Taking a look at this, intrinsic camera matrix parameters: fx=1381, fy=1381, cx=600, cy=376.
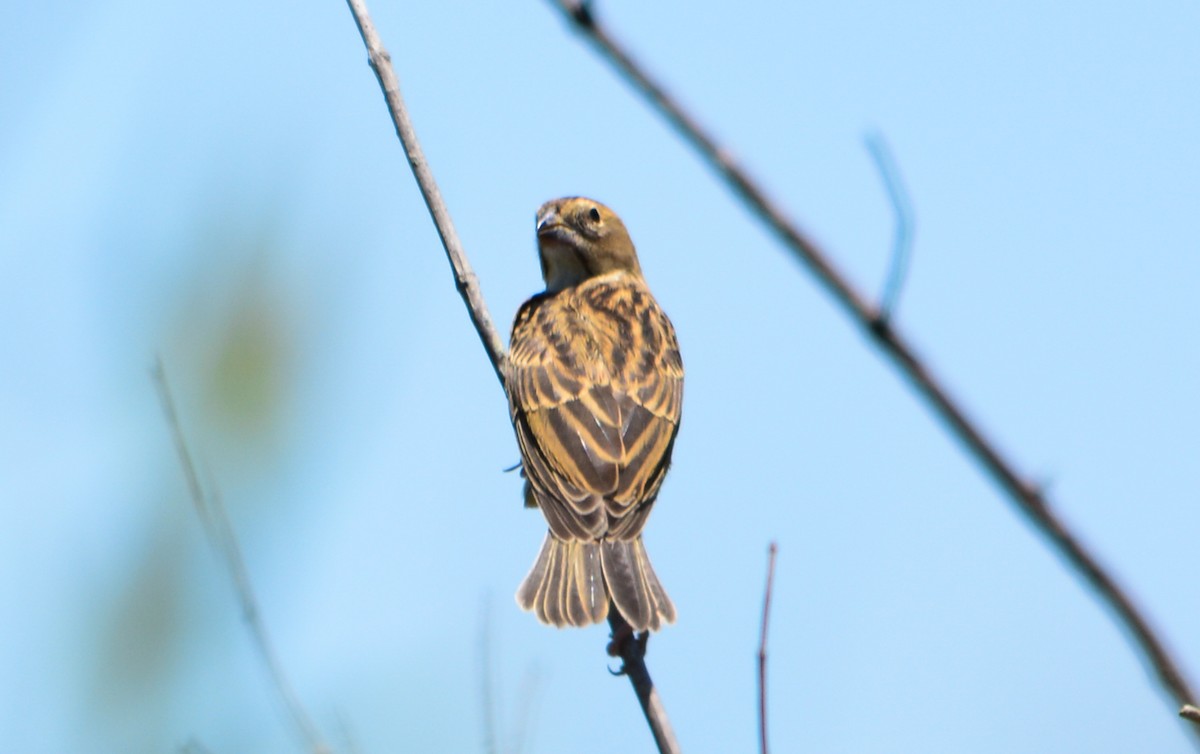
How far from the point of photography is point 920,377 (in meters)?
1.13

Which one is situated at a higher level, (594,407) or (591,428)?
(594,407)

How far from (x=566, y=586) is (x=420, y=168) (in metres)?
1.53

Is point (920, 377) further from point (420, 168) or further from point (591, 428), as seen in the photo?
point (591, 428)

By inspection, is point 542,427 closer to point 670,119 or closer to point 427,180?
point 427,180

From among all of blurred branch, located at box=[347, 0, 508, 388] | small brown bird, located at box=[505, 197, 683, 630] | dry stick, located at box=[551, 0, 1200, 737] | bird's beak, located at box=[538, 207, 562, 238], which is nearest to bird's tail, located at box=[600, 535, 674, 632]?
small brown bird, located at box=[505, 197, 683, 630]

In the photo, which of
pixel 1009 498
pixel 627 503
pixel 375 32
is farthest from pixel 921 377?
pixel 627 503

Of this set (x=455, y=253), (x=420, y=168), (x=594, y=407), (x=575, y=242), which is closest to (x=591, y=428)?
(x=594, y=407)

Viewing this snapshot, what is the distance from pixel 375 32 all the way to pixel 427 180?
491mm

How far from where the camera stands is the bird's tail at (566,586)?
15.4 ft

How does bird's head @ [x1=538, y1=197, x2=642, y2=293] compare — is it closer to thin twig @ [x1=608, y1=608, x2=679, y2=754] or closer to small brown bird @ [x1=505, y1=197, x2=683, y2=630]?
small brown bird @ [x1=505, y1=197, x2=683, y2=630]

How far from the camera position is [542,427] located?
5.47 meters

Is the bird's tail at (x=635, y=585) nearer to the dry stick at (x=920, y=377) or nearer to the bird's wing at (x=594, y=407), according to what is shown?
the bird's wing at (x=594, y=407)

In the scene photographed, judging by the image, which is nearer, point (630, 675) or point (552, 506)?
point (630, 675)

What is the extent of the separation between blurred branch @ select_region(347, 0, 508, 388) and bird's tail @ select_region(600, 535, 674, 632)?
0.98 metres
